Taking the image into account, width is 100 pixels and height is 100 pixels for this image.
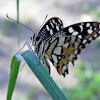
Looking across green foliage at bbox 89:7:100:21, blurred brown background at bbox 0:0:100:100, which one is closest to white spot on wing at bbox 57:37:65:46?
blurred brown background at bbox 0:0:100:100

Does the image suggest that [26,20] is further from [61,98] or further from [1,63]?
[61,98]

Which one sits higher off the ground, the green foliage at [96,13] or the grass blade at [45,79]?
the green foliage at [96,13]

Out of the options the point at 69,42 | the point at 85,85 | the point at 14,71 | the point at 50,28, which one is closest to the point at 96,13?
the point at 85,85

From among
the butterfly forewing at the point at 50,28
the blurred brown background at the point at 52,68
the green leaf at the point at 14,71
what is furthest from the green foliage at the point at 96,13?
the green leaf at the point at 14,71

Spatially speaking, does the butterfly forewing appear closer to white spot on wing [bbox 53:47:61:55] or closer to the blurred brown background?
white spot on wing [bbox 53:47:61:55]

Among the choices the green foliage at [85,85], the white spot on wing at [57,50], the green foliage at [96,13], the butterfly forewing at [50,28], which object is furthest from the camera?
the green foliage at [96,13]

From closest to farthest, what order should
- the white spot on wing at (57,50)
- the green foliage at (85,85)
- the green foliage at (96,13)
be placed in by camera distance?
the white spot on wing at (57,50), the green foliage at (85,85), the green foliage at (96,13)

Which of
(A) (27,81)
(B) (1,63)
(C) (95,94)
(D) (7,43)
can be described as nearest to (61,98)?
(C) (95,94)

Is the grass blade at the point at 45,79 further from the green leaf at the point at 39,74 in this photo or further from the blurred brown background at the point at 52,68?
the blurred brown background at the point at 52,68
